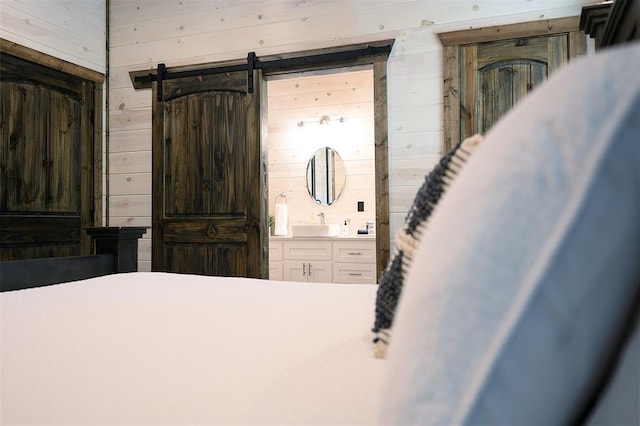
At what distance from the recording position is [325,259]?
4867 mm

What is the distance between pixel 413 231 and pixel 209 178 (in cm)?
323

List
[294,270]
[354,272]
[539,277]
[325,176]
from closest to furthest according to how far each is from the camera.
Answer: [539,277], [354,272], [294,270], [325,176]

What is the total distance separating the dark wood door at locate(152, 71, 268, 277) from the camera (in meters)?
3.67

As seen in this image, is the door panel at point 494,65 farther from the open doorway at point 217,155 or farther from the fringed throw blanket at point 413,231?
the fringed throw blanket at point 413,231

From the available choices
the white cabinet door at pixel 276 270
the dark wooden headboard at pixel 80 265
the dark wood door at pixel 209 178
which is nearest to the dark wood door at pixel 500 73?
the dark wood door at pixel 209 178

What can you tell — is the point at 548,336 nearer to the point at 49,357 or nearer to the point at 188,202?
the point at 49,357

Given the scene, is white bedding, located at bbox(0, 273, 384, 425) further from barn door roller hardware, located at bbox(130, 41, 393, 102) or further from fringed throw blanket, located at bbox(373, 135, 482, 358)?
barn door roller hardware, located at bbox(130, 41, 393, 102)

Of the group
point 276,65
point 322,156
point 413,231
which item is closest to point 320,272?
point 322,156

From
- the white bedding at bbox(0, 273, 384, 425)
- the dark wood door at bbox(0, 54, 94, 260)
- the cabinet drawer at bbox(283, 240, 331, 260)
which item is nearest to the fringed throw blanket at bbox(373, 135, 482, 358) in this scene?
the white bedding at bbox(0, 273, 384, 425)

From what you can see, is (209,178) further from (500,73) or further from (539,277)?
(539,277)

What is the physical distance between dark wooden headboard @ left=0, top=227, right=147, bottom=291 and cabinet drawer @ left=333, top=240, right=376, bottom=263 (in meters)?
2.40

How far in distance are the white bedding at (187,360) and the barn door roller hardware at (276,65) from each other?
2322mm

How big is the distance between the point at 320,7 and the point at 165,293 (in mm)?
2648

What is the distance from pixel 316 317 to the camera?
1261 mm
